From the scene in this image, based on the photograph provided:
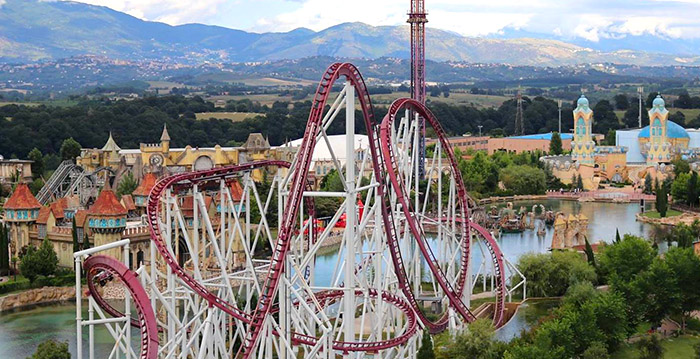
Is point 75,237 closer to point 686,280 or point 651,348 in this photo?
point 686,280

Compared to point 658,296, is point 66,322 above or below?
below

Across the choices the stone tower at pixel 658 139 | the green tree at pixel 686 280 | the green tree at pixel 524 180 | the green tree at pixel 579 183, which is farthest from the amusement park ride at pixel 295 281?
the stone tower at pixel 658 139

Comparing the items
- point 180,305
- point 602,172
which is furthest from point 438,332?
point 602,172

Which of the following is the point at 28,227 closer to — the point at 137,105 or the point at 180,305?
the point at 180,305

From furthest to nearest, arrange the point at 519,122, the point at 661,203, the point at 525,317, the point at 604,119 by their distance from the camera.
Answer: the point at 519,122 → the point at 604,119 → the point at 661,203 → the point at 525,317

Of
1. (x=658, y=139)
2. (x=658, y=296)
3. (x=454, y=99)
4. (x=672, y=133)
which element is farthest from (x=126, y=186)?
(x=454, y=99)

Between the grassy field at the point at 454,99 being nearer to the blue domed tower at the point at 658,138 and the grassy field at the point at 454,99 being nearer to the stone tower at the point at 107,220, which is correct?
the blue domed tower at the point at 658,138
